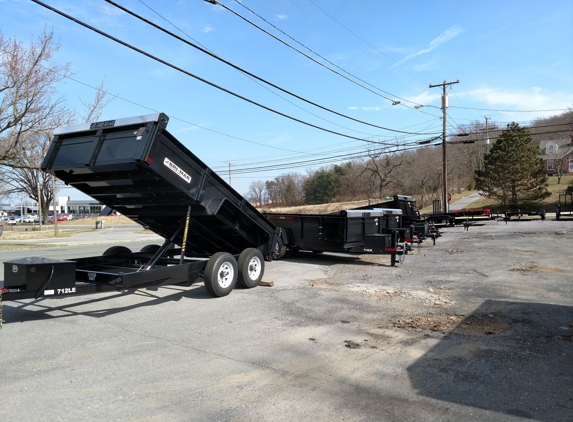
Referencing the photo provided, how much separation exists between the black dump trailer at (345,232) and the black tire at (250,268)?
2.71 metres

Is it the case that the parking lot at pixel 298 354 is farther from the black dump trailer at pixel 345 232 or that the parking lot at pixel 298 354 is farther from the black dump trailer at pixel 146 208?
the black dump trailer at pixel 345 232

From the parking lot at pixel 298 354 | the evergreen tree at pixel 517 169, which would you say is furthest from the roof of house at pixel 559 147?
the parking lot at pixel 298 354

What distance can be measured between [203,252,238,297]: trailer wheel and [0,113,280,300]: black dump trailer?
0.02 meters

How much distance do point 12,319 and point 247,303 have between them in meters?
3.91

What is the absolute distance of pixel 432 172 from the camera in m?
65.7

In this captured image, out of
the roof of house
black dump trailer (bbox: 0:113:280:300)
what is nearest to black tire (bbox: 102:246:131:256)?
black dump trailer (bbox: 0:113:280:300)

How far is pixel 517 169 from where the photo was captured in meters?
50.4

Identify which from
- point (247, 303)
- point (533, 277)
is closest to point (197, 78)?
point (247, 303)

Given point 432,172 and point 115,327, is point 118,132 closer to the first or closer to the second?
point 115,327

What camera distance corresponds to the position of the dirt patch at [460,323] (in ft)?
20.3

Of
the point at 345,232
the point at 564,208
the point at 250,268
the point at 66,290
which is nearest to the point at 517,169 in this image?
the point at 564,208

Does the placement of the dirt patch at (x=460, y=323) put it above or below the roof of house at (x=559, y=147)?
below

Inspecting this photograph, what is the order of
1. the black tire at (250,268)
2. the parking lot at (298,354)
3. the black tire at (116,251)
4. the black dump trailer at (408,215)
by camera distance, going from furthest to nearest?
the black dump trailer at (408,215) → the black tire at (116,251) → the black tire at (250,268) → the parking lot at (298,354)

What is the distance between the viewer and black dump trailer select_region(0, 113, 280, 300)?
20.8 feet
